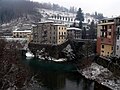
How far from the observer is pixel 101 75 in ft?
110

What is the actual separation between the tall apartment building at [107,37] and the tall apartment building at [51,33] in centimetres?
1858

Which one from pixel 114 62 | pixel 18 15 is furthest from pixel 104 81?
pixel 18 15

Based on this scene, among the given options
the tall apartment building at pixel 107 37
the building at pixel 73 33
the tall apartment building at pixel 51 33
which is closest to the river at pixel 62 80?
the tall apartment building at pixel 107 37

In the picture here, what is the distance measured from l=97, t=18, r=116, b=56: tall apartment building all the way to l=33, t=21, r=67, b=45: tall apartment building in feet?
60.9

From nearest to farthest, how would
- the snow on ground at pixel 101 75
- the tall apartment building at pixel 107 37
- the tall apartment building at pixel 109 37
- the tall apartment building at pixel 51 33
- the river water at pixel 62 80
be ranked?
the snow on ground at pixel 101 75 → the river water at pixel 62 80 → the tall apartment building at pixel 109 37 → the tall apartment building at pixel 107 37 → the tall apartment building at pixel 51 33

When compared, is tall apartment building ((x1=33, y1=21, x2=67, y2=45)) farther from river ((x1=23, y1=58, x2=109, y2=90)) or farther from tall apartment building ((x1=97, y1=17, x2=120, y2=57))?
river ((x1=23, y1=58, x2=109, y2=90))

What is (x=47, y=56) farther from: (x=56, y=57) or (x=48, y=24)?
(x=48, y=24)

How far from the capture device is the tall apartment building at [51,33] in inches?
2414

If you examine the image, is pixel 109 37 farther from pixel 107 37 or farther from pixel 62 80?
pixel 62 80

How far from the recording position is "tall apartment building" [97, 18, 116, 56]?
3947cm

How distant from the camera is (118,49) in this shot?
37.9 meters

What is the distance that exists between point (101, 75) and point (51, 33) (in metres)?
30.9

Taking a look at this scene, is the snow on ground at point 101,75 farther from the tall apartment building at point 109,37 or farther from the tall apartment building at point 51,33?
the tall apartment building at point 51,33

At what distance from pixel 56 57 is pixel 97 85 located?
2545 cm
